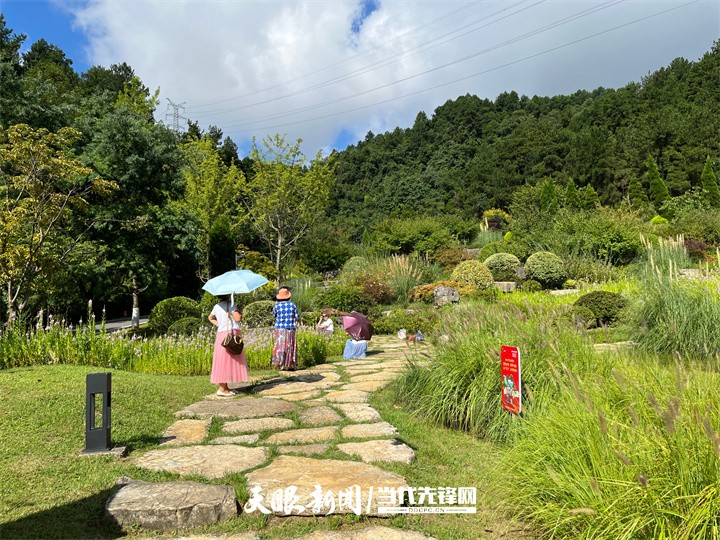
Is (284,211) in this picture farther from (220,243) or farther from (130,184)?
(130,184)

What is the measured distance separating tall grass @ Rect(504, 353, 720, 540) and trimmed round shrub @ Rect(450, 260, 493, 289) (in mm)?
12757

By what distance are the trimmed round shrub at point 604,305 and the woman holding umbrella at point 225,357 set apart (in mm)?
6913

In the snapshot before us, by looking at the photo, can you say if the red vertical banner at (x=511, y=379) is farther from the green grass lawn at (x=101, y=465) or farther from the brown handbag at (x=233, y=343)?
the brown handbag at (x=233, y=343)

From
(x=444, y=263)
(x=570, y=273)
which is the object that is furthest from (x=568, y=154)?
(x=570, y=273)

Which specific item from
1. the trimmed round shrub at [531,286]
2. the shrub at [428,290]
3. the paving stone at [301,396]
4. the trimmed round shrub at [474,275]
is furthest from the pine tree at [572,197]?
the paving stone at [301,396]

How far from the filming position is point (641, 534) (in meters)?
1.80

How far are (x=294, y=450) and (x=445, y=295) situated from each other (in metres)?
10.9

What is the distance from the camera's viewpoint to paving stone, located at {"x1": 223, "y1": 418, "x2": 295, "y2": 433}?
13.0ft

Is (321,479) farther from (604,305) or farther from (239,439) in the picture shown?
(604,305)

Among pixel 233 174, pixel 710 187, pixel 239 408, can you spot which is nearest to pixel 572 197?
pixel 710 187

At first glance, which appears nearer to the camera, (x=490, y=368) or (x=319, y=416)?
(x=490, y=368)

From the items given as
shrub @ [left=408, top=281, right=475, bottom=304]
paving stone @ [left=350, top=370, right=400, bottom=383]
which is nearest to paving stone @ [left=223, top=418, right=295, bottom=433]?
paving stone @ [left=350, top=370, right=400, bottom=383]

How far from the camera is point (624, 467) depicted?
195 centimetres

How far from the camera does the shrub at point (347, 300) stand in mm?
13398
